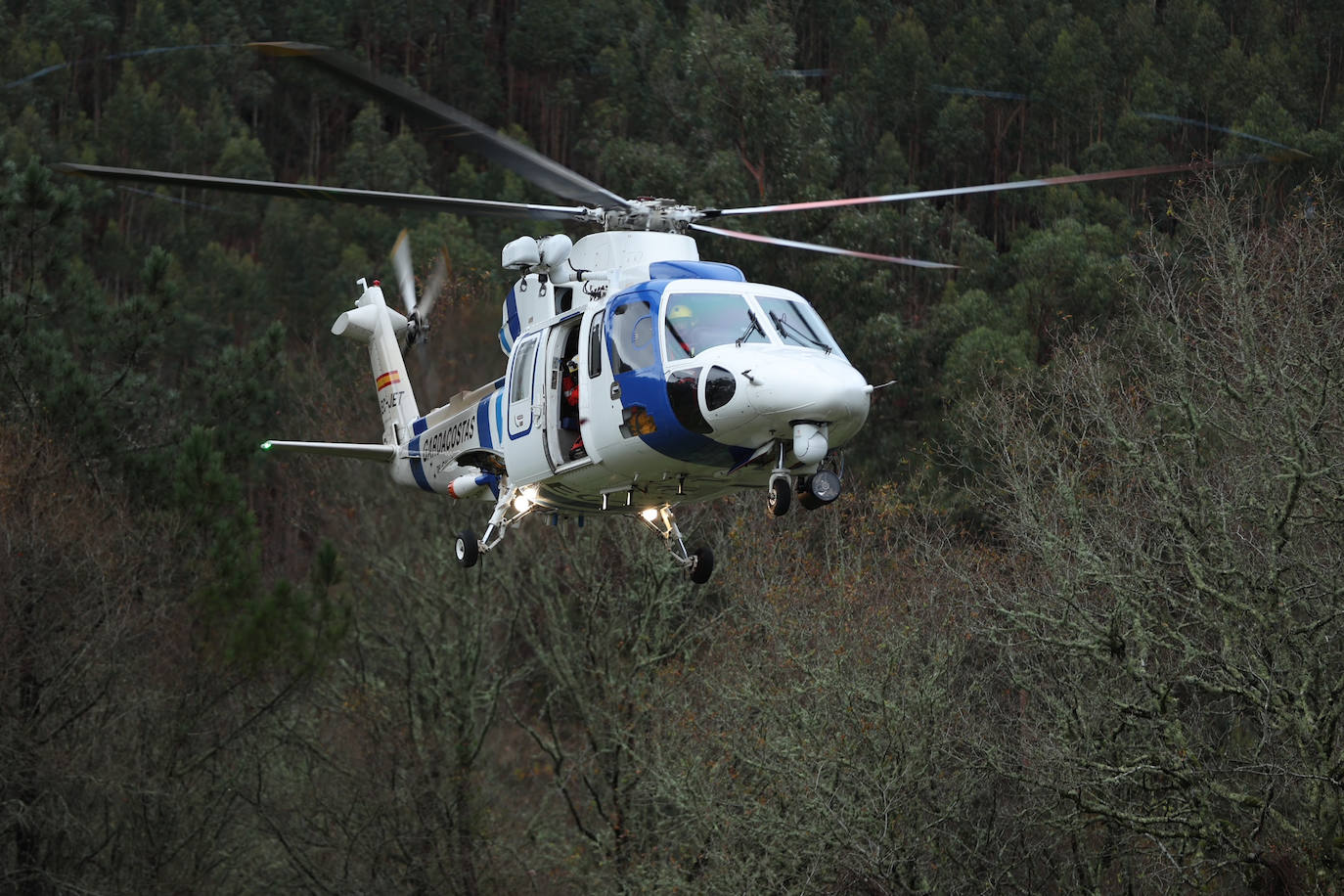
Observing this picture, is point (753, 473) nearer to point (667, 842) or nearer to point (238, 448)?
point (667, 842)

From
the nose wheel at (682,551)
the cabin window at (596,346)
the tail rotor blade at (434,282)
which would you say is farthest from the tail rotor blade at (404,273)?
the cabin window at (596,346)

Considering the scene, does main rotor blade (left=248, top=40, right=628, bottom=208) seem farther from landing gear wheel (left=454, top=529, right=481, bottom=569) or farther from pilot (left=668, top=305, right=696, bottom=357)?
landing gear wheel (left=454, top=529, right=481, bottom=569)

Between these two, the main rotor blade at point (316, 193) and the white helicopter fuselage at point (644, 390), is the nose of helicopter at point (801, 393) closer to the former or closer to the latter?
the white helicopter fuselage at point (644, 390)

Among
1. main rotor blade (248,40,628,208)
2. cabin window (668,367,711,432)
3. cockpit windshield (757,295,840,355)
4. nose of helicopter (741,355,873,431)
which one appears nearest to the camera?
main rotor blade (248,40,628,208)

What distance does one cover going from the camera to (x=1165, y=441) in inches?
886

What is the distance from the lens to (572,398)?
1309 cm

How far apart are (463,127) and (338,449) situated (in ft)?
16.3

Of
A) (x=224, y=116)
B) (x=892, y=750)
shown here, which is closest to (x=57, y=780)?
(x=892, y=750)

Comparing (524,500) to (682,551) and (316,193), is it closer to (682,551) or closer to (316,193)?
(682,551)

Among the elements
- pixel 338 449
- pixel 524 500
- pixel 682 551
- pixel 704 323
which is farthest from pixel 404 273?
pixel 704 323

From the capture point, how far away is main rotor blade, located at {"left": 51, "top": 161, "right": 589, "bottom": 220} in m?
10.5

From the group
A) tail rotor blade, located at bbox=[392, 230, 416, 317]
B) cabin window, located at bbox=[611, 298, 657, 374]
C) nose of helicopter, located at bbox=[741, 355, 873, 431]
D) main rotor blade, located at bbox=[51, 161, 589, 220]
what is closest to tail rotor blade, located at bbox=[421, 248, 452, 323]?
tail rotor blade, located at bbox=[392, 230, 416, 317]

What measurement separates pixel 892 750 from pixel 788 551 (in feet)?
24.6

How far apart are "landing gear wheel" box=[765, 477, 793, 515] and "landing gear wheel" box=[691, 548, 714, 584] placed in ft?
5.47
